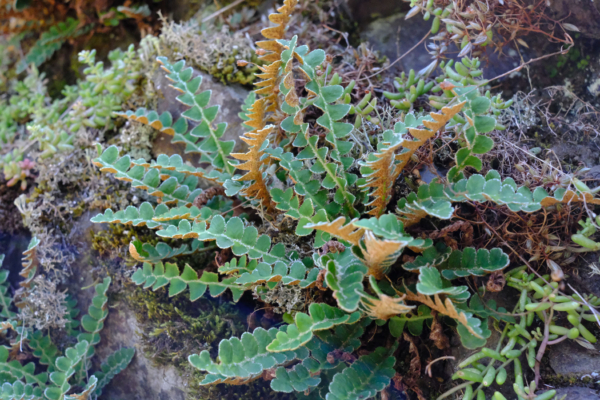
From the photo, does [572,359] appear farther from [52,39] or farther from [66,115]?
[52,39]

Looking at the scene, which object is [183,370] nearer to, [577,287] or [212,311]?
[212,311]

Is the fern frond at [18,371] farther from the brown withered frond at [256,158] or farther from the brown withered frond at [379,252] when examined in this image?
the brown withered frond at [379,252]

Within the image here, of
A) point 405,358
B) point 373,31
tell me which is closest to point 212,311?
point 405,358

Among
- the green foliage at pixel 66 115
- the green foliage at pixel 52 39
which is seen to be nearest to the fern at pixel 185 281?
the green foliage at pixel 66 115

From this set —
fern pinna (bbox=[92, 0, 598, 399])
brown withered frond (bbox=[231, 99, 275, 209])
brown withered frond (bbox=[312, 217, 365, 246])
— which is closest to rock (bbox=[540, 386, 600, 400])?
fern pinna (bbox=[92, 0, 598, 399])

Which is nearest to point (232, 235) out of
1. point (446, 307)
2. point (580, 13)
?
point (446, 307)

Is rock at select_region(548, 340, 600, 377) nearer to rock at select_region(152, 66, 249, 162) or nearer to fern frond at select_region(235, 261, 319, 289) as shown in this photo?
fern frond at select_region(235, 261, 319, 289)
